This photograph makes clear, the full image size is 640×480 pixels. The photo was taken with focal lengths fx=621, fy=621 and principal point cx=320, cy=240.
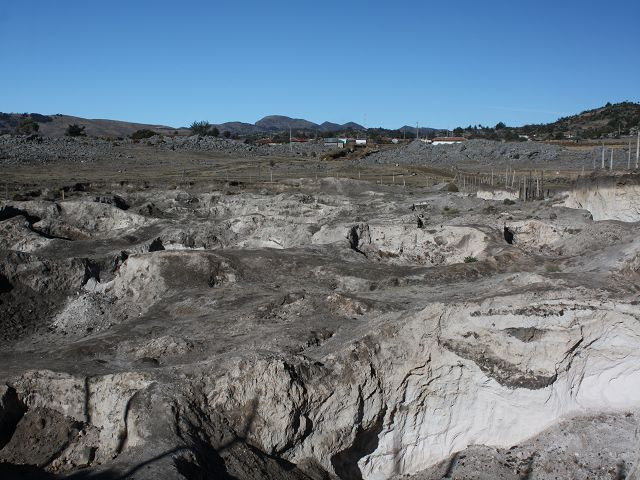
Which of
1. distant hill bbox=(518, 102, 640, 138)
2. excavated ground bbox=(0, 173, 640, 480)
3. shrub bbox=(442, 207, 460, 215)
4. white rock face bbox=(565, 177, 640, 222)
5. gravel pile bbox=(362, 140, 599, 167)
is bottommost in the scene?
excavated ground bbox=(0, 173, 640, 480)

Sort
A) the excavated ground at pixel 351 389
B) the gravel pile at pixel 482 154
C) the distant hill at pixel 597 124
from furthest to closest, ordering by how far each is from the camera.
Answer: the distant hill at pixel 597 124, the gravel pile at pixel 482 154, the excavated ground at pixel 351 389

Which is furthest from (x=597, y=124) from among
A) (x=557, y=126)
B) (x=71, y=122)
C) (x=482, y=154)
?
(x=71, y=122)

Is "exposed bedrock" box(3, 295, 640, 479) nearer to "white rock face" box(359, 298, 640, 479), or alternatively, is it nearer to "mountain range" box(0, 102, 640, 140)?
"white rock face" box(359, 298, 640, 479)

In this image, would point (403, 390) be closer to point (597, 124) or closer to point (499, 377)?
point (499, 377)

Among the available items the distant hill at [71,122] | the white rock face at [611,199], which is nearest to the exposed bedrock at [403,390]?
the white rock face at [611,199]

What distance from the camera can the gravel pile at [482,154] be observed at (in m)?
70.2

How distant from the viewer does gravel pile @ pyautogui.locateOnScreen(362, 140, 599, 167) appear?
70188mm

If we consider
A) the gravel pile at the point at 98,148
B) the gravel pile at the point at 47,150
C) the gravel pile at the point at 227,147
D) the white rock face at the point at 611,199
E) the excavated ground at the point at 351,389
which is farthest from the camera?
the gravel pile at the point at 227,147

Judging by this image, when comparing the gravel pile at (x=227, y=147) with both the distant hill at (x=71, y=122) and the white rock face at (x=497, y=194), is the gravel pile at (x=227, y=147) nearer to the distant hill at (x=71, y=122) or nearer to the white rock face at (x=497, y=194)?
the white rock face at (x=497, y=194)

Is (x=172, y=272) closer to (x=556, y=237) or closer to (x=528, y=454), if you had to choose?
(x=528, y=454)

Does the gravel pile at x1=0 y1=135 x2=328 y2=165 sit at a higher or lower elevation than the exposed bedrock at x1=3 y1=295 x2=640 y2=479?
higher

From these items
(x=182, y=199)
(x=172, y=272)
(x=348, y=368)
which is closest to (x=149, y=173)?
(x=182, y=199)

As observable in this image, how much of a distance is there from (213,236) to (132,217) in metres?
7.36

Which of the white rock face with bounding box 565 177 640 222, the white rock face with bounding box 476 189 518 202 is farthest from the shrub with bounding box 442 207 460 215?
the white rock face with bounding box 476 189 518 202
